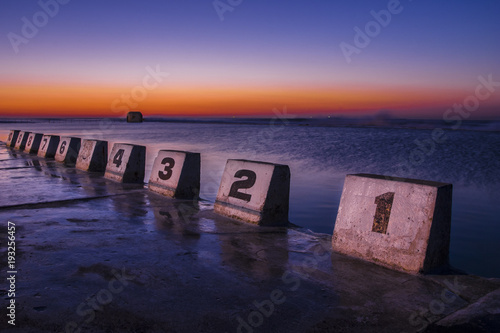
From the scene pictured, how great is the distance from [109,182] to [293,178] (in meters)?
6.78

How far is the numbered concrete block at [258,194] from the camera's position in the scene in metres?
5.76

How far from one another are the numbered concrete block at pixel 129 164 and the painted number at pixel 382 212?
273 inches

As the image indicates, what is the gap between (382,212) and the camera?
14.0ft

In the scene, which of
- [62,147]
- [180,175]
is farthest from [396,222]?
[62,147]

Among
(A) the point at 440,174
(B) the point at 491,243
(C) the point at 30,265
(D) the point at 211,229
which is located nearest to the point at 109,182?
(D) the point at 211,229

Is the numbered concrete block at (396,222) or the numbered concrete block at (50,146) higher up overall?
the numbered concrete block at (396,222)

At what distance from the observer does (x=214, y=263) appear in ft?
13.5

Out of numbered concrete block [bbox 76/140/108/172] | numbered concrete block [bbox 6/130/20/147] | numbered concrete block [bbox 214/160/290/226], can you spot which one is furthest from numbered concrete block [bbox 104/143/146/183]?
numbered concrete block [bbox 6/130/20/147]

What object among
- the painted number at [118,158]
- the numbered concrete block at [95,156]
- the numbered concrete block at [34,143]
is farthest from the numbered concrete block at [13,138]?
the painted number at [118,158]

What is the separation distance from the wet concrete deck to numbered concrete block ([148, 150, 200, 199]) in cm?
188

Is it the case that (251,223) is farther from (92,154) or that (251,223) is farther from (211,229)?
(92,154)

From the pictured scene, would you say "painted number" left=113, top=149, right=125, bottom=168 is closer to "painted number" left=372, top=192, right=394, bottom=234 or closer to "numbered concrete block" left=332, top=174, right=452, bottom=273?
"numbered concrete block" left=332, top=174, right=452, bottom=273

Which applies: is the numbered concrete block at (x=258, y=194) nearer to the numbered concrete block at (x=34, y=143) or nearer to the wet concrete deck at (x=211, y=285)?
the wet concrete deck at (x=211, y=285)

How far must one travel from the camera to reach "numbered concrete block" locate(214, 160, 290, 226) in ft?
18.9
